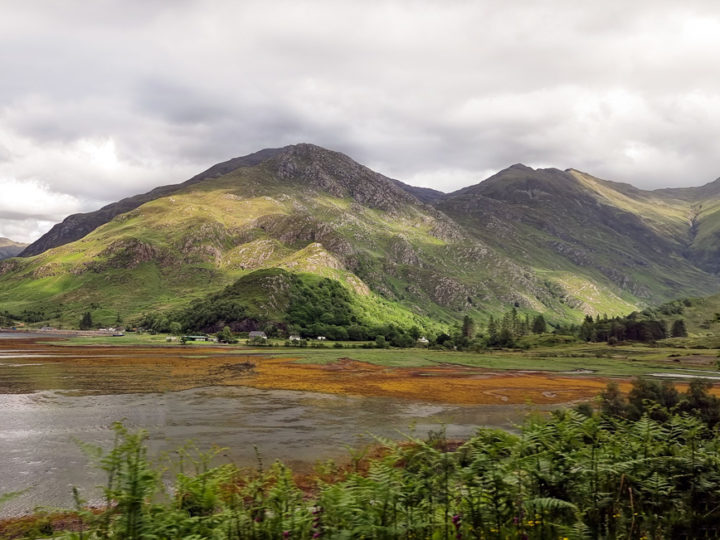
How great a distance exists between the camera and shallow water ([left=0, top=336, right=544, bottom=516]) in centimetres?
2822

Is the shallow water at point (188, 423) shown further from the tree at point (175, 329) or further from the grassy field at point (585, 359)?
the tree at point (175, 329)

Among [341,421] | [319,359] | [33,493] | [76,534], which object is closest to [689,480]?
[76,534]

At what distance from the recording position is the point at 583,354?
132375mm

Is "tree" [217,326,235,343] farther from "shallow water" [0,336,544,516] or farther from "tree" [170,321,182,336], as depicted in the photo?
"shallow water" [0,336,544,516]

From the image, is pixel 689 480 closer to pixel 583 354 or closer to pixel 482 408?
pixel 482 408

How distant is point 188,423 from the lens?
4259cm

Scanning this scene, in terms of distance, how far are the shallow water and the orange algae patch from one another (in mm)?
5835

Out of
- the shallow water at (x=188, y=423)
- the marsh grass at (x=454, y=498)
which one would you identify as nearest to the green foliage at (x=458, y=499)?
the marsh grass at (x=454, y=498)

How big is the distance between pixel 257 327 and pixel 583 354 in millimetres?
125229

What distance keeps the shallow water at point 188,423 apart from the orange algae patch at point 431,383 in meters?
5.83

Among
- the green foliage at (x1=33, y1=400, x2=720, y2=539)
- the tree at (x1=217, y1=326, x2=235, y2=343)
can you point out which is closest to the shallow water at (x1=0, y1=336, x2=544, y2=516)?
the green foliage at (x1=33, y1=400, x2=720, y2=539)

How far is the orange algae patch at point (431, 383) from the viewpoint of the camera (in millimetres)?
65062

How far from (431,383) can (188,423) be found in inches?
1843

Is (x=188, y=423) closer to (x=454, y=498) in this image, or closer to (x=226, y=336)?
(x=454, y=498)
